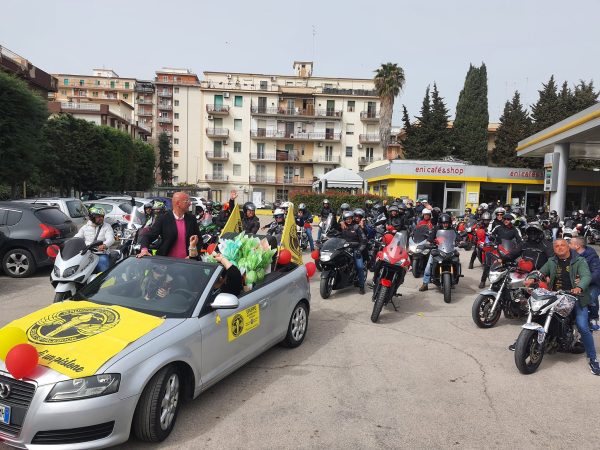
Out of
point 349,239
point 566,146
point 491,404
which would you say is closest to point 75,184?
point 349,239

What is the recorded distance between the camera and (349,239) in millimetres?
9133

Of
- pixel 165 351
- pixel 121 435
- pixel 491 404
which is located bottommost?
pixel 491 404

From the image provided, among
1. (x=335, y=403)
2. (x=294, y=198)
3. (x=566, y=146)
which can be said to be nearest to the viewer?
(x=335, y=403)

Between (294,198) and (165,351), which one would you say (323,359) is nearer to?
(165,351)

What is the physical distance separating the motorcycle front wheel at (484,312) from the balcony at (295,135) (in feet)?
184

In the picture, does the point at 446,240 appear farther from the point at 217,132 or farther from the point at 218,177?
the point at 217,132

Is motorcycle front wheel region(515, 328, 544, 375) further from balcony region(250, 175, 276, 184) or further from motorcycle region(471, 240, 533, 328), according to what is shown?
balcony region(250, 175, 276, 184)

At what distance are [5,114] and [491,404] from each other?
20.1 meters

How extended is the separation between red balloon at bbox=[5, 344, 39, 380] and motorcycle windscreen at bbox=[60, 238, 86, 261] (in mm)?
3236

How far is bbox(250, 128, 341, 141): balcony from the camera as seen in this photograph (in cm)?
6162

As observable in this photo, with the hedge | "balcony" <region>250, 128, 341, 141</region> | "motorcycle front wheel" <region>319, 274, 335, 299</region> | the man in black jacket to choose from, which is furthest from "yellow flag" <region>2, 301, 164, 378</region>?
"balcony" <region>250, 128, 341, 141</region>

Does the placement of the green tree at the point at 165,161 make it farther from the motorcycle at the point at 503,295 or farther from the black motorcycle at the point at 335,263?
the motorcycle at the point at 503,295

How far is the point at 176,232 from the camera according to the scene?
5.91 metres

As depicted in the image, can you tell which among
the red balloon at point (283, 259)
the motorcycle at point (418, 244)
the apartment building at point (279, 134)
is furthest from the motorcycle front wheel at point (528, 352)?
the apartment building at point (279, 134)
